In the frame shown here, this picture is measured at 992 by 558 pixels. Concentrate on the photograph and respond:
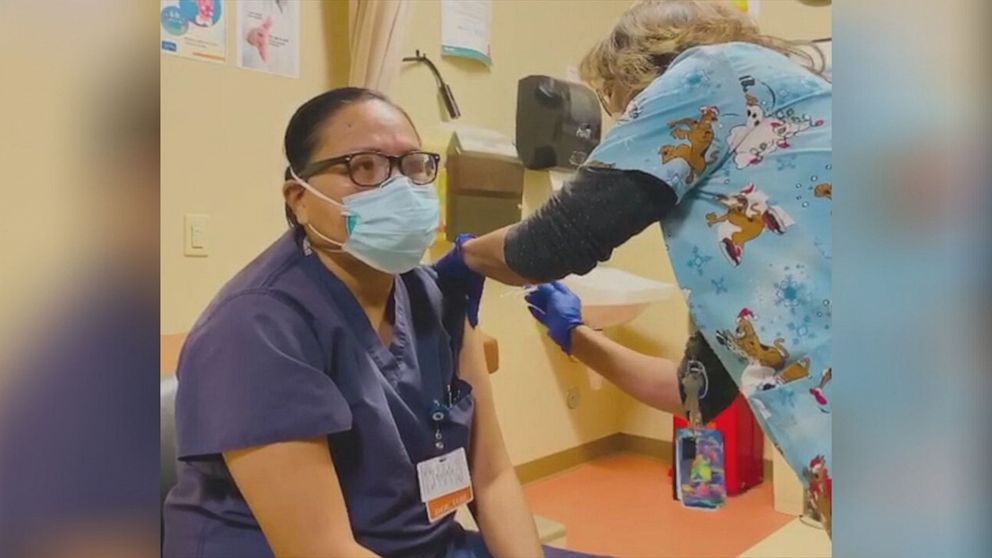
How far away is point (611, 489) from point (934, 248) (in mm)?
3230

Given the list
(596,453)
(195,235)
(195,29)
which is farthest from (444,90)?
→ (596,453)

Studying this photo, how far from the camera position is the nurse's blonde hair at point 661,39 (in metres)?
1.22

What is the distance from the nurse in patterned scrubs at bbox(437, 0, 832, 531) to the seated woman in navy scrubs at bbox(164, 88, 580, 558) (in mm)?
298

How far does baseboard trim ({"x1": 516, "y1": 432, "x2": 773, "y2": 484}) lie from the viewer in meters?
3.46

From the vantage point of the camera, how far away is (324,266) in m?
1.32

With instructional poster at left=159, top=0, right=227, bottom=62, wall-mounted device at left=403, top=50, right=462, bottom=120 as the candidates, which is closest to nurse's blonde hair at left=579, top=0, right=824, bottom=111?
instructional poster at left=159, top=0, right=227, bottom=62

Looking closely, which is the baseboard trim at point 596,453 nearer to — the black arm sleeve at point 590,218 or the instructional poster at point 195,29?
the instructional poster at point 195,29

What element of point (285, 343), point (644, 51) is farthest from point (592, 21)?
point (285, 343)

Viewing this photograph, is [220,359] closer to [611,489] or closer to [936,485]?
[936,485]

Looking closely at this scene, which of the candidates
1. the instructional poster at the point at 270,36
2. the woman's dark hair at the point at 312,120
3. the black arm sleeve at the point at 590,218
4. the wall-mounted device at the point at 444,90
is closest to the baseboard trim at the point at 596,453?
the wall-mounted device at the point at 444,90

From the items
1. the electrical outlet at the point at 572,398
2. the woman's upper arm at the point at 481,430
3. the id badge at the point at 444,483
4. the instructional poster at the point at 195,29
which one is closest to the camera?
the id badge at the point at 444,483

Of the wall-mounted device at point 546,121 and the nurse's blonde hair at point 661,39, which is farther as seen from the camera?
the wall-mounted device at point 546,121

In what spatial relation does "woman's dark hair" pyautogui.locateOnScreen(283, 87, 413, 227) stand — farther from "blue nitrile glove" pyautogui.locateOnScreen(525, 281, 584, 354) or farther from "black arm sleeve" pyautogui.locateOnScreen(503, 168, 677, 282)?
Answer: "blue nitrile glove" pyautogui.locateOnScreen(525, 281, 584, 354)

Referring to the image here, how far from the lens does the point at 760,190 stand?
1075mm
